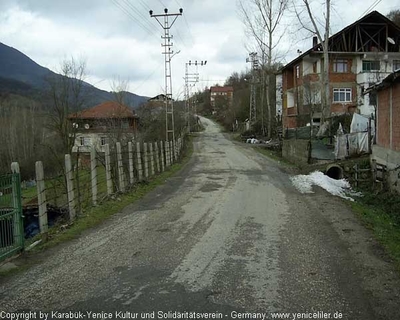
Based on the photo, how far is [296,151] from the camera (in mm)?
26750

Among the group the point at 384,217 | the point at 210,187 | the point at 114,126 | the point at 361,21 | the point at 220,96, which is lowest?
the point at 384,217

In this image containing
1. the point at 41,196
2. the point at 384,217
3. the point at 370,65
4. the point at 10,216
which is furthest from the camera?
the point at 370,65

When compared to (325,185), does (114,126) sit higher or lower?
higher

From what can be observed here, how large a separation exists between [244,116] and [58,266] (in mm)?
76587

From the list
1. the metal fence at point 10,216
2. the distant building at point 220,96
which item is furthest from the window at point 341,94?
the distant building at point 220,96

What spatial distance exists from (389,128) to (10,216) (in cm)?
Answer: 1367

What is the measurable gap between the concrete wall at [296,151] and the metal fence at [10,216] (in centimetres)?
1885

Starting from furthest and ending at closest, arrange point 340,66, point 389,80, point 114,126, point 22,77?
point 22,77, point 340,66, point 114,126, point 389,80

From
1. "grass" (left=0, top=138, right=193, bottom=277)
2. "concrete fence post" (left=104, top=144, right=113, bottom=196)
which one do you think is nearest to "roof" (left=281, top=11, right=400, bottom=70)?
"grass" (left=0, top=138, right=193, bottom=277)

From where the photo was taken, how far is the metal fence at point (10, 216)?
6.54m

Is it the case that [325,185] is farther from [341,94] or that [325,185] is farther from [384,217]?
[341,94]

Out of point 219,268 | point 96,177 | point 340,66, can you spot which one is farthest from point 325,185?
point 340,66

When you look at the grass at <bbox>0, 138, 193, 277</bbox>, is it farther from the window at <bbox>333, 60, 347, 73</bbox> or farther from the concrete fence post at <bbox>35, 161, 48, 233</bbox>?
the window at <bbox>333, 60, 347, 73</bbox>

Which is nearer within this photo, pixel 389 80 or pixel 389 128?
pixel 389 80
